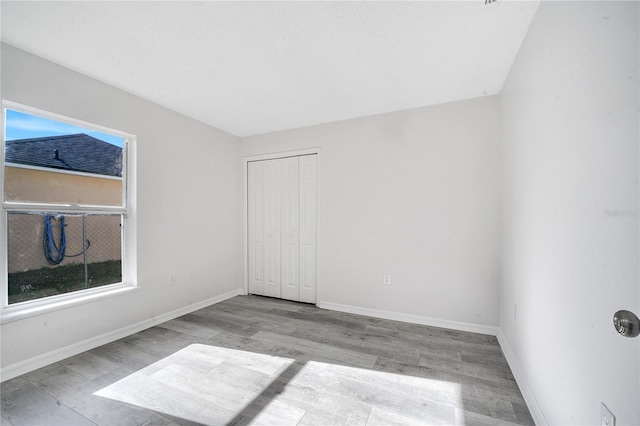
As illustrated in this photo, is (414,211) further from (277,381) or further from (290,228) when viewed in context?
(277,381)

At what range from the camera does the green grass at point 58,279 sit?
2.10 meters

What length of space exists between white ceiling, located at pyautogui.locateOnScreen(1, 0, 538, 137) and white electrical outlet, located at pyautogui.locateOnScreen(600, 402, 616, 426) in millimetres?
2116

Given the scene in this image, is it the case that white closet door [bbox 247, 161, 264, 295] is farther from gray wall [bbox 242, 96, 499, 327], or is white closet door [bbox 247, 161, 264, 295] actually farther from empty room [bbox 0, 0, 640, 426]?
gray wall [bbox 242, 96, 499, 327]

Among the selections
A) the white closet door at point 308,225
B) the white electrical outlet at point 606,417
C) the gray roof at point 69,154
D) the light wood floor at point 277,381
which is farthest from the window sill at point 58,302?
the white electrical outlet at point 606,417

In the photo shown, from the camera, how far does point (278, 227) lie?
400cm

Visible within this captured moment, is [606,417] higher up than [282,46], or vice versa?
[282,46]

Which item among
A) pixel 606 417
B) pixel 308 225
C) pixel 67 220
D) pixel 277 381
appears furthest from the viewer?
pixel 308 225

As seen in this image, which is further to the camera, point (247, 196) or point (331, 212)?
point (247, 196)

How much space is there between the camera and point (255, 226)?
421cm

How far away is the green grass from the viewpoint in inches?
82.6

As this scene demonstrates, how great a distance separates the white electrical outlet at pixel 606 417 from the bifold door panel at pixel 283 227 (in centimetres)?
297

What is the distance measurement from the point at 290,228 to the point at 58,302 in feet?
8.31

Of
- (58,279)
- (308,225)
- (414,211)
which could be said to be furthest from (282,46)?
(58,279)

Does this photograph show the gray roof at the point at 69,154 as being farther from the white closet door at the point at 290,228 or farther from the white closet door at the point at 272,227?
the white closet door at the point at 290,228
